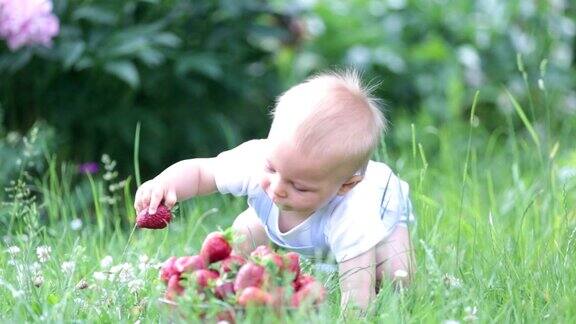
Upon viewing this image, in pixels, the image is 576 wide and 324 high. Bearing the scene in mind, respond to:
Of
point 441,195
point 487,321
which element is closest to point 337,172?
point 487,321

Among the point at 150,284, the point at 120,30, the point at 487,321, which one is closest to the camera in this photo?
Answer: the point at 487,321

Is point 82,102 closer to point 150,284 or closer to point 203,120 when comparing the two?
point 203,120

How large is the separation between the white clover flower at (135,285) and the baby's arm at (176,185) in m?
0.16

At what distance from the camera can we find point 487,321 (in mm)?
2416

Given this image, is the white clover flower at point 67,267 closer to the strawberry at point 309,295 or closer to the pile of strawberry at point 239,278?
the pile of strawberry at point 239,278

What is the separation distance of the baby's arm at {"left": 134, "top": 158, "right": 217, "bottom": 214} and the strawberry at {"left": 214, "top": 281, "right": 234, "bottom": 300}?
0.41 meters

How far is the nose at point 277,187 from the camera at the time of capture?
8.39 feet

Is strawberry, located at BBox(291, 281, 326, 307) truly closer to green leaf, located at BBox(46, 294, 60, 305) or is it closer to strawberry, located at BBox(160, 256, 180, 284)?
strawberry, located at BBox(160, 256, 180, 284)

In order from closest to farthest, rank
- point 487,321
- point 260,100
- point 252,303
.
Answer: point 252,303 < point 487,321 < point 260,100

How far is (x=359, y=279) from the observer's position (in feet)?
8.44

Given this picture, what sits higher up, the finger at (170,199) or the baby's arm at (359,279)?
the finger at (170,199)

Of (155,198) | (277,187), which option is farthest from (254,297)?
(155,198)

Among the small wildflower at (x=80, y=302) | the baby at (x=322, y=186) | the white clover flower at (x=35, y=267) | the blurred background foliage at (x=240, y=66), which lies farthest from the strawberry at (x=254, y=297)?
the blurred background foliage at (x=240, y=66)

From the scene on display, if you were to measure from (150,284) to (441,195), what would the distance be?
1.52 meters
